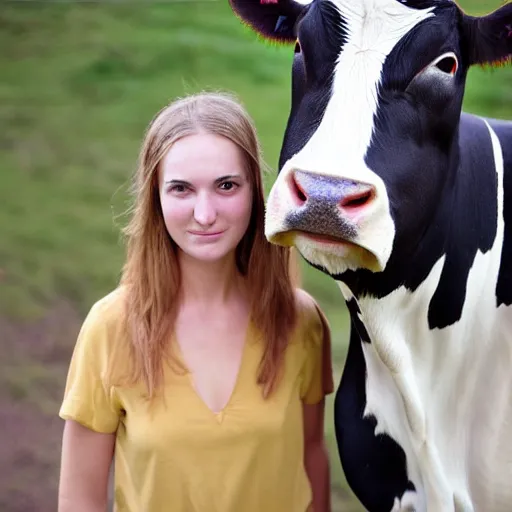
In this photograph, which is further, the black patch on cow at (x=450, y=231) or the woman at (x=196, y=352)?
the woman at (x=196, y=352)

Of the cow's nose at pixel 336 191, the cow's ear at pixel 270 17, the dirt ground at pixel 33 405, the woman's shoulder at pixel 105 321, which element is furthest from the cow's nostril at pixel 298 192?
the dirt ground at pixel 33 405

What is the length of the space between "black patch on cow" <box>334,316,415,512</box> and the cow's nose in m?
0.54

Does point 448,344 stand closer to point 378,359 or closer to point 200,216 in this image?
point 378,359

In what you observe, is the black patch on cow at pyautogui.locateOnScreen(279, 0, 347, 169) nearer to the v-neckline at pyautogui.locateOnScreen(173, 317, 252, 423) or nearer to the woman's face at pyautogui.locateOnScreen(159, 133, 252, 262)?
the woman's face at pyautogui.locateOnScreen(159, 133, 252, 262)

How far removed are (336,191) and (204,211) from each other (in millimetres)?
470

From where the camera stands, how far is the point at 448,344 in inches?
76.3

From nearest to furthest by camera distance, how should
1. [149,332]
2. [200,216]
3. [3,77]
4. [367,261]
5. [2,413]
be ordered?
1. [367,261]
2. [200,216]
3. [149,332]
4. [2,413]
5. [3,77]

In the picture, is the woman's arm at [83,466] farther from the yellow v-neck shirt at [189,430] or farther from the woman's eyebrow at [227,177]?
the woman's eyebrow at [227,177]

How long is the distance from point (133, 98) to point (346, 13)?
228 inches

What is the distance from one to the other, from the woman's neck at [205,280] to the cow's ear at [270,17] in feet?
1.53

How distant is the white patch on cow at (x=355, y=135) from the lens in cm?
152

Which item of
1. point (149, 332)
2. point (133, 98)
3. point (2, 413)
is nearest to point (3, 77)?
point (133, 98)

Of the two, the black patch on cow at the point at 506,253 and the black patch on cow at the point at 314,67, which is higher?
the black patch on cow at the point at 314,67

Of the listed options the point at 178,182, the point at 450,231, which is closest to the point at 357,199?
the point at 450,231
